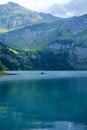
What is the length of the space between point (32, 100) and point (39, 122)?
36.1 meters

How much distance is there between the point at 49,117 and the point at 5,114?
10601mm

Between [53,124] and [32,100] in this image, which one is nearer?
[53,124]

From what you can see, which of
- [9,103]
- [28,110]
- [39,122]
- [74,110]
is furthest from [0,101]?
[39,122]

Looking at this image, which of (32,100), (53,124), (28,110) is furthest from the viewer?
(32,100)

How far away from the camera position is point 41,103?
97.2m

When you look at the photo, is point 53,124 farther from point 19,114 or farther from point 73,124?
point 19,114

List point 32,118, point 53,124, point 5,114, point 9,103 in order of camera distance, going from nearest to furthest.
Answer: point 53,124, point 32,118, point 5,114, point 9,103

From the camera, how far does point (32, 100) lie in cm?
10406

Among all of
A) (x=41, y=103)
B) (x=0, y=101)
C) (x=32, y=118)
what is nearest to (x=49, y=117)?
(x=32, y=118)

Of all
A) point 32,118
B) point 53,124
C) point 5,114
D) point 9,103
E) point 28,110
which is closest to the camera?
point 53,124

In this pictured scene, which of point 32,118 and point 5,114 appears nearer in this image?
point 32,118

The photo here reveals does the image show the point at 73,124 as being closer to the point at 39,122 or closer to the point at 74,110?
the point at 39,122

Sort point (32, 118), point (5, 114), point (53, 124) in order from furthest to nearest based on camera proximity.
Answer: point (5, 114) < point (32, 118) < point (53, 124)

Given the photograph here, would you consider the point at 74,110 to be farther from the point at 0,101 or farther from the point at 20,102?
the point at 0,101
